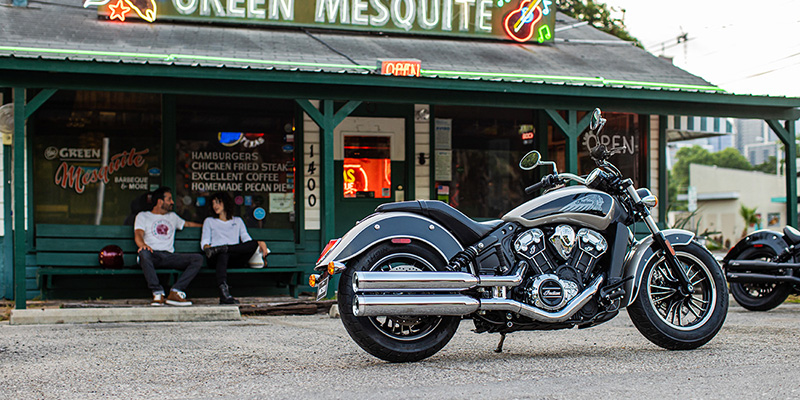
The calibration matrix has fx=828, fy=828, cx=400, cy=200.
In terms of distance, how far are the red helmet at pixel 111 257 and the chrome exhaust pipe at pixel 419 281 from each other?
5.49 meters

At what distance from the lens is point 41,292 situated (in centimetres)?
972

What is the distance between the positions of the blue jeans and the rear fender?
19.1ft

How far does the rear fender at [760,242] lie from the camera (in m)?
8.67

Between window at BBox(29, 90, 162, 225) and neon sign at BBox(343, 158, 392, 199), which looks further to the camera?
neon sign at BBox(343, 158, 392, 199)

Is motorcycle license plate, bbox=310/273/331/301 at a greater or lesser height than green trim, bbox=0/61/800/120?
lesser

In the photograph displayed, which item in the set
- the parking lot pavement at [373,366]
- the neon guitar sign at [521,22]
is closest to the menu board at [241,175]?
the parking lot pavement at [373,366]

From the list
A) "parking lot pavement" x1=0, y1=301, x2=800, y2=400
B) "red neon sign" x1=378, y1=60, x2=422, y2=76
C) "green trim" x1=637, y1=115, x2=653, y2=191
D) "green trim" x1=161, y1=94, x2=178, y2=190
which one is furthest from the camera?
"green trim" x1=637, y1=115, x2=653, y2=191

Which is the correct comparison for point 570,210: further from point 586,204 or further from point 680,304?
point 680,304

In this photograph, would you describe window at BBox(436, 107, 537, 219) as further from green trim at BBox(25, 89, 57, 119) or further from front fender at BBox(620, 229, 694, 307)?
front fender at BBox(620, 229, 694, 307)

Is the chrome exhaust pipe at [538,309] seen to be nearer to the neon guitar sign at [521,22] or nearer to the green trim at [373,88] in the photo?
the green trim at [373,88]

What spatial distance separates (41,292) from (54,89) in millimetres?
2493

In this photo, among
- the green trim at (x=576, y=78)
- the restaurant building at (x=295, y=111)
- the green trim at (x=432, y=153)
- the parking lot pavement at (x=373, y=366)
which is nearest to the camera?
the parking lot pavement at (x=373, y=366)

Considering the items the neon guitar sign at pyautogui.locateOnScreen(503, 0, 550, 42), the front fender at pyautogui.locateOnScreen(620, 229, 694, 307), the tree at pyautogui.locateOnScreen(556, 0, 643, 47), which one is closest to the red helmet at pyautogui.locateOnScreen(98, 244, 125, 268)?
the front fender at pyautogui.locateOnScreen(620, 229, 694, 307)

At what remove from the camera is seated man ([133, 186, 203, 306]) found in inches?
360
